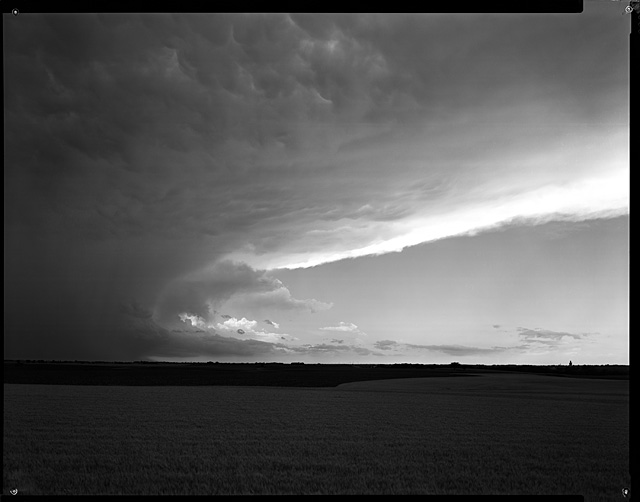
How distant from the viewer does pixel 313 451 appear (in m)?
14.2

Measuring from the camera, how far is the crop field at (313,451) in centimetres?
1106

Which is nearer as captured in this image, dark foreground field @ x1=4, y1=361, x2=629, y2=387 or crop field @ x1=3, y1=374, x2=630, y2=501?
crop field @ x1=3, y1=374, x2=630, y2=501

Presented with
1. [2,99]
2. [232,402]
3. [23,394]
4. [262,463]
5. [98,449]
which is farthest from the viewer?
[23,394]

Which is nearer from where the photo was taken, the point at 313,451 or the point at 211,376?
the point at 313,451

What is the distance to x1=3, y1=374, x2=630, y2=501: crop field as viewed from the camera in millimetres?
11062

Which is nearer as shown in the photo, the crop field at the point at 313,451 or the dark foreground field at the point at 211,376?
the crop field at the point at 313,451

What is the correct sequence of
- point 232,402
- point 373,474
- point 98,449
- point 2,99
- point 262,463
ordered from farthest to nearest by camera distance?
point 232,402
point 98,449
point 262,463
point 373,474
point 2,99

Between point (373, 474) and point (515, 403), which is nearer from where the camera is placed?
point (373, 474)

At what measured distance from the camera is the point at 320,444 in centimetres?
1523

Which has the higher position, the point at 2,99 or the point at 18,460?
the point at 2,99
